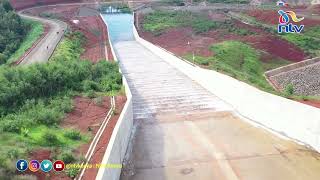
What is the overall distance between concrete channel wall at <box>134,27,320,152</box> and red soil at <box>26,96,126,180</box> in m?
6.11

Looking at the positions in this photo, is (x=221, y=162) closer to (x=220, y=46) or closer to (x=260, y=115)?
(x=260, y=115)

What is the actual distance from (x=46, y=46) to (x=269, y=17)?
33.7m

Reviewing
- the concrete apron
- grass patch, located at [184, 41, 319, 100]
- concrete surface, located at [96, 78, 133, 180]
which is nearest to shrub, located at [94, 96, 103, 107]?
concrete surface, located at [96, 78, 133, 180]

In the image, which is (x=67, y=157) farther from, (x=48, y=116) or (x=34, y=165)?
(x=48, y=116)

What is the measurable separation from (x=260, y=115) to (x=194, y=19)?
42.0 meters

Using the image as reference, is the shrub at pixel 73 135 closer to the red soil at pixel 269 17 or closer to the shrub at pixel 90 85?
the shrub at pixel 90 85

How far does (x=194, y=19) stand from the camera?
206ft

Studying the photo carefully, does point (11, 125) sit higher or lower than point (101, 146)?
higher

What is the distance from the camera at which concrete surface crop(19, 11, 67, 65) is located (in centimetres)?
3622

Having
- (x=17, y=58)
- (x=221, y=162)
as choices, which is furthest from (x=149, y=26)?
(x=221, y=162)

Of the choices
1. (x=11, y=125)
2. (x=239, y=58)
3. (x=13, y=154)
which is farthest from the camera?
(x=239, y=58)

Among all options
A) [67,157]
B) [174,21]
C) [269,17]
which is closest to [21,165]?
[67,157]

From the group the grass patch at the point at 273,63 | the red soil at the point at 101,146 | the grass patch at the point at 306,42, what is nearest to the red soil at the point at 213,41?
the grass patch at the point at 273,63

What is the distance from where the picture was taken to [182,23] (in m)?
59.7
